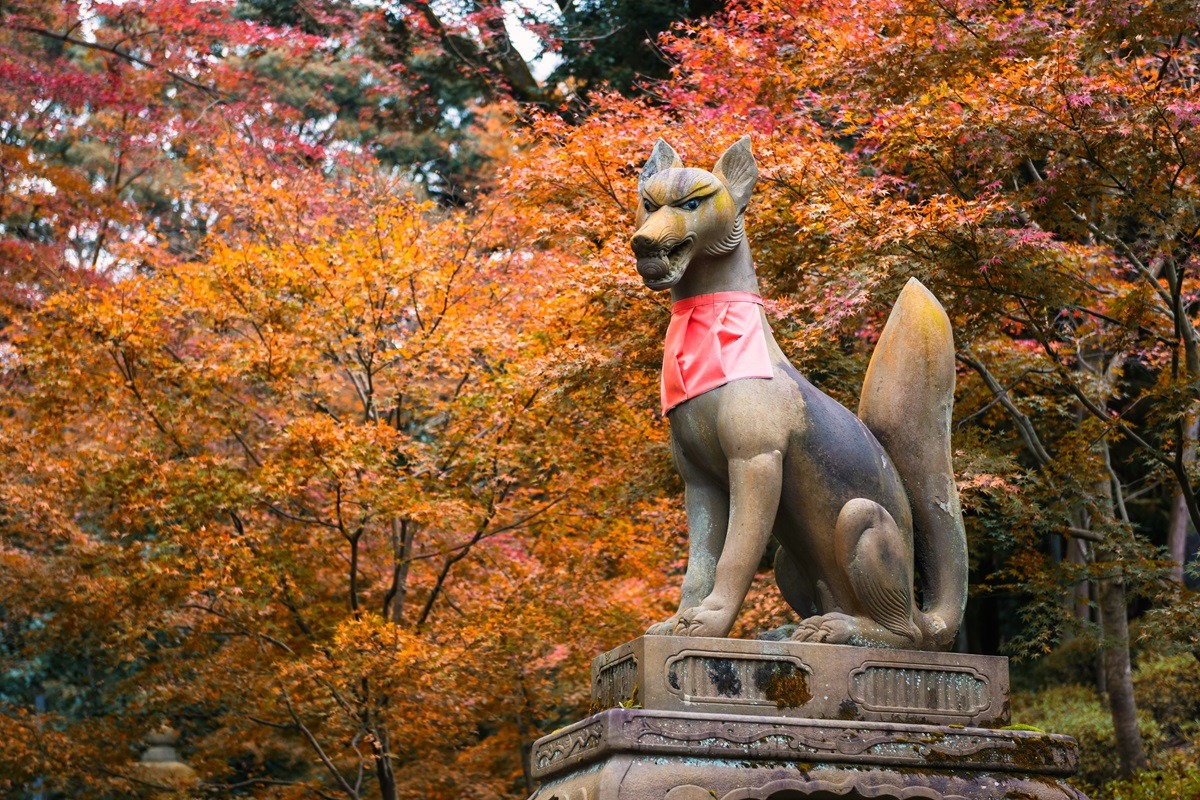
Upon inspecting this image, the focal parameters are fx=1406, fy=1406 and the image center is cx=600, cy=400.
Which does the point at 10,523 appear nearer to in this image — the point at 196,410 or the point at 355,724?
the point at 196,410

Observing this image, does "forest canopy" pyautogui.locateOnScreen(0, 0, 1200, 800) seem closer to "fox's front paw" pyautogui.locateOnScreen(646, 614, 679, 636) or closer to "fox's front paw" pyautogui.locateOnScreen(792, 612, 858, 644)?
"fox's front paw" pyautogui.locateOnScreen(792, 612, 858, 644)

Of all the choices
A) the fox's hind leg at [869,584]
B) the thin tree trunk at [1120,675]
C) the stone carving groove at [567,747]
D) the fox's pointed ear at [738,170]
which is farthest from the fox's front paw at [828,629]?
the thin tree trunk at [1120,675]

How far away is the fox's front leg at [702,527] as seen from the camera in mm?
5957

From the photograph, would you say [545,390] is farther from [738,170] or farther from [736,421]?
[736,421]

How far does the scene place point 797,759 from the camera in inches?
215

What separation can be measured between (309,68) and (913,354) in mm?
22368

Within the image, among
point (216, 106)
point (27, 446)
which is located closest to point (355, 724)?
point (27, 446)

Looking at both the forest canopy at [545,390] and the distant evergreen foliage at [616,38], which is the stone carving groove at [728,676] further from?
the distant evergreen foliage at [616,38]

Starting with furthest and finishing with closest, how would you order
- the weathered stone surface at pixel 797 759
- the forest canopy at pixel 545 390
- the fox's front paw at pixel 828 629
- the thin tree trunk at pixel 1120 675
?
the thin tree trunk at pixel 1120 675 → the forest canopy at pixel 545 390 → the fox's front paw at pixel 828 629 → the weathered stone surface at pixel 797 759

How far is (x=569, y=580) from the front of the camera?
1438 centimetres

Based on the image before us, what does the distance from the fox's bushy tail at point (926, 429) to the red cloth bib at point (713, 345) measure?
0.66 metres

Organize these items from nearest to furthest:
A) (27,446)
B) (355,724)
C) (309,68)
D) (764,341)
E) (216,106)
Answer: (764,341) → (355,724) → (27,446) → (216,106) → (309,68)

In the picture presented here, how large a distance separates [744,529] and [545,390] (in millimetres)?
7494

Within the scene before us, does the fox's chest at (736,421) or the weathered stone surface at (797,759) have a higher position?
the fox's chest at (736,421)
